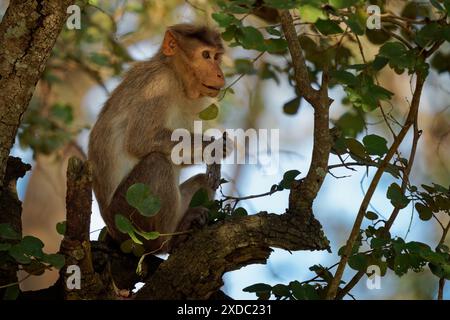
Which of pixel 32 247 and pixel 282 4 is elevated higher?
pixel 282 4

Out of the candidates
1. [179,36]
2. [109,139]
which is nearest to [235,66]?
[179,36]

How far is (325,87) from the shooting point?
245 inches

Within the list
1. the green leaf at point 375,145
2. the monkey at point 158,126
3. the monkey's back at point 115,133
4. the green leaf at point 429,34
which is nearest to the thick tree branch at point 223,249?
the green leaf at point 375,145

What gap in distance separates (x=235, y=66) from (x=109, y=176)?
2249 millimetres

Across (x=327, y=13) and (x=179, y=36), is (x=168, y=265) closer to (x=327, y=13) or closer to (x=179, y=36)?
(x=327, y=13)

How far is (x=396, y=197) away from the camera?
616cm

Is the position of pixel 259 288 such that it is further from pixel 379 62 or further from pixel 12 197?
pixel 12 197

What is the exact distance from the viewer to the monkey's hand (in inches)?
277

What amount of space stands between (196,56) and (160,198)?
1689mm

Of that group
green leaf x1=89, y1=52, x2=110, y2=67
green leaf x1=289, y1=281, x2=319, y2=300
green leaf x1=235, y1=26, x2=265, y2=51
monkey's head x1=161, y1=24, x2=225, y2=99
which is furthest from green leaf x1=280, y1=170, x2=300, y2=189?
green leaf x1=89, y1=52, x2=110, y2=67

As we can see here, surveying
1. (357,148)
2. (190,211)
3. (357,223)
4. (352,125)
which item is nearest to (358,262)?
(357,223)

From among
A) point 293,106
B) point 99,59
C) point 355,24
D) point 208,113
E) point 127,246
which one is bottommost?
point 127,246

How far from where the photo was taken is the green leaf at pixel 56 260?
5.51m

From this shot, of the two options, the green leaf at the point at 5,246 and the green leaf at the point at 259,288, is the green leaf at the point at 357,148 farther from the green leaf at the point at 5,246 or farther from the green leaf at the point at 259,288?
the green leaf at the point at 5,246
